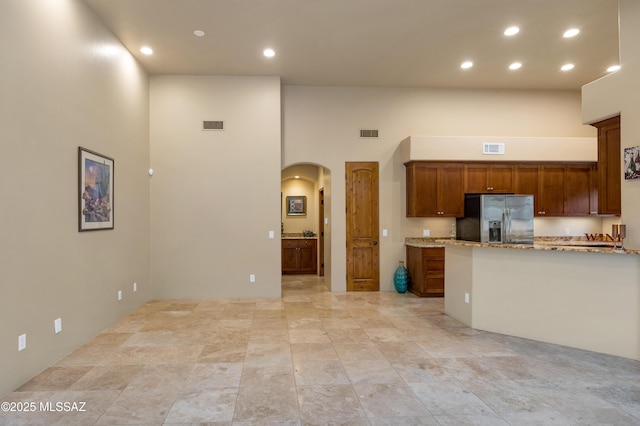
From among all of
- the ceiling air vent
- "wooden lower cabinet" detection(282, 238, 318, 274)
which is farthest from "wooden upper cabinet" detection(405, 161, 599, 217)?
the ceiling air vent

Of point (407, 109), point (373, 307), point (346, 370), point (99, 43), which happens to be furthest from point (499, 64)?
point (99, 43)

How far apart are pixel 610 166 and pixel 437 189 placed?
2.74 metres

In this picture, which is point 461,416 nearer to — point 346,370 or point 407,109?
point 346,370

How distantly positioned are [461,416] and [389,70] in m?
5.40

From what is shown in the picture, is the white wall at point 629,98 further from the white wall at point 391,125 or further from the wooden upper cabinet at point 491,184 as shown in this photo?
the white wall at point 391,125

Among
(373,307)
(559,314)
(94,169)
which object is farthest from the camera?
(373,307)

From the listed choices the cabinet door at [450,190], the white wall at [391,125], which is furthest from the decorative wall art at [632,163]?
the white wall at [391,125]

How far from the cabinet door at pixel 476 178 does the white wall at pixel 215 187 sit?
11.4ft

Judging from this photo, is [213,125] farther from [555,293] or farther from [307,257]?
[555,293]

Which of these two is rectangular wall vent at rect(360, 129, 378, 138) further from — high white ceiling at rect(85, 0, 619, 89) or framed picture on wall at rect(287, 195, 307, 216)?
framed picture on wall at rect(287, 195, 307, 216)

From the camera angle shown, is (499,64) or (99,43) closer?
(99,43)

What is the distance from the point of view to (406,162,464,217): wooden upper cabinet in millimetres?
6773

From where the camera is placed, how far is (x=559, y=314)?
4.07m

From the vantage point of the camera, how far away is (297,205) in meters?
10.1
